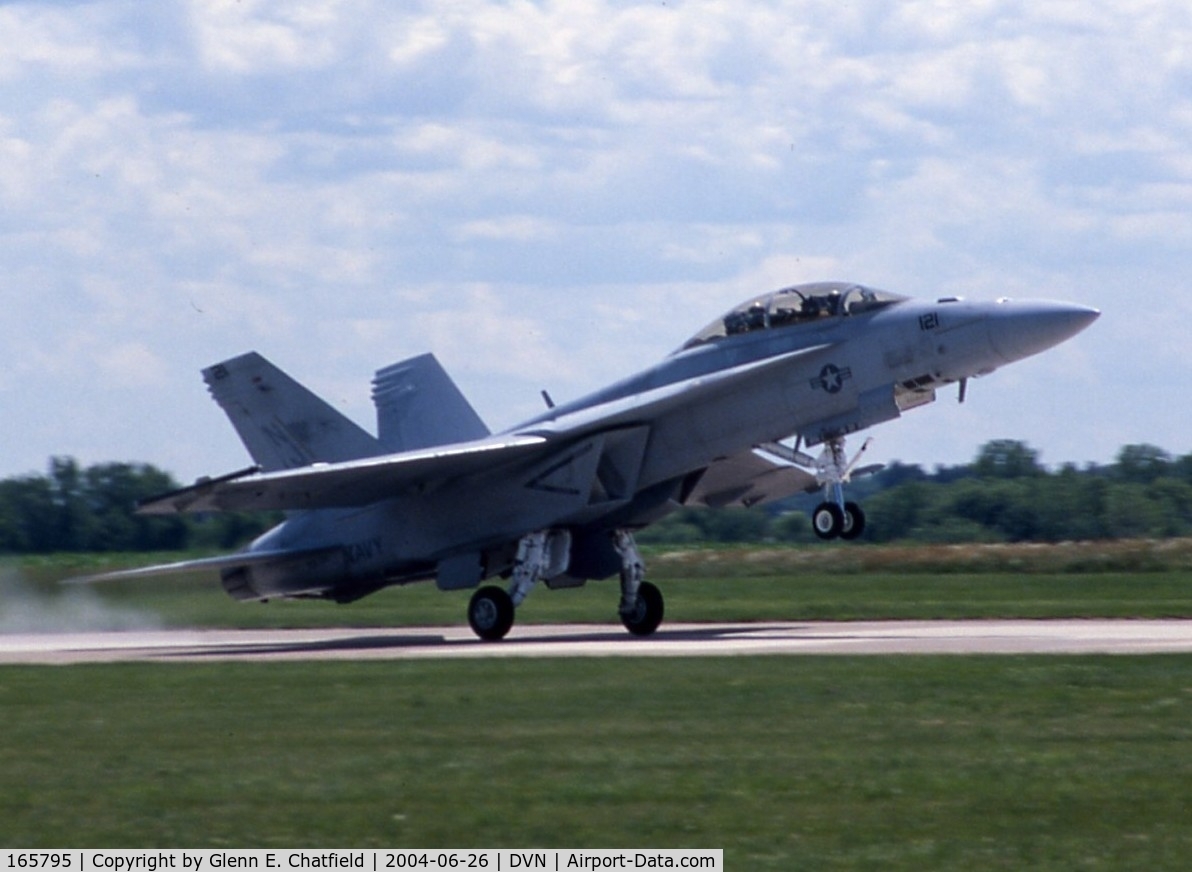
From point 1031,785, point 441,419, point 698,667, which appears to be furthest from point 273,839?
point 441,419

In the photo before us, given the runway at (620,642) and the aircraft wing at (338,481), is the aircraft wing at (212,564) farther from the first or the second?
the aircraft wing at (338,481)

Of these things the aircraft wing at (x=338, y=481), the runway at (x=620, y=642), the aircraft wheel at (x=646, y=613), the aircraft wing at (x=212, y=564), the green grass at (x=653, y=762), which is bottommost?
the green grass at (x=653, y=762)

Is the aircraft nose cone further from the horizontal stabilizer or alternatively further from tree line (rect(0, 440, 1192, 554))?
tree line (rect(0, 440, 1192, 554))

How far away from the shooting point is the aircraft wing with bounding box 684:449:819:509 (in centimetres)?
2384

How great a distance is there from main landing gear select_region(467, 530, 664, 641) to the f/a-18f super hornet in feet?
0.08

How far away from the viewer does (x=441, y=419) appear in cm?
2520

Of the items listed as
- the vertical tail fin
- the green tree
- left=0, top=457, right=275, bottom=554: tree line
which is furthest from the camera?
the green tree

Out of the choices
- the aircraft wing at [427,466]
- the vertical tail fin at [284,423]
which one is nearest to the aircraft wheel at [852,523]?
the aircraft wing at [427,466]

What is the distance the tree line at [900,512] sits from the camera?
37.7 m

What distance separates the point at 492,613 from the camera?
2239 cm

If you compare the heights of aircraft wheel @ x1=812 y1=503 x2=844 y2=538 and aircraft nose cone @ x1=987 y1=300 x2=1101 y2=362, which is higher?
aircraft nose cone @ x1=987 y1=300 x2=1101 y2=362

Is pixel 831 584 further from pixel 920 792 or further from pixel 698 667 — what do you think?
pixel 920 792

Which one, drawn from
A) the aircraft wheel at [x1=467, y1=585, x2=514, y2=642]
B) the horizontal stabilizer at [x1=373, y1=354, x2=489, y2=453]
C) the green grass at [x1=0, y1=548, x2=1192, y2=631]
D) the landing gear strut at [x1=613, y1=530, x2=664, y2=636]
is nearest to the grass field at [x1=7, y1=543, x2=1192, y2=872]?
the aircraft wheel at [x1=467, y1=585, x2=514, y2=642]

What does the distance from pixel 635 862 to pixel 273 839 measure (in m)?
1.88
